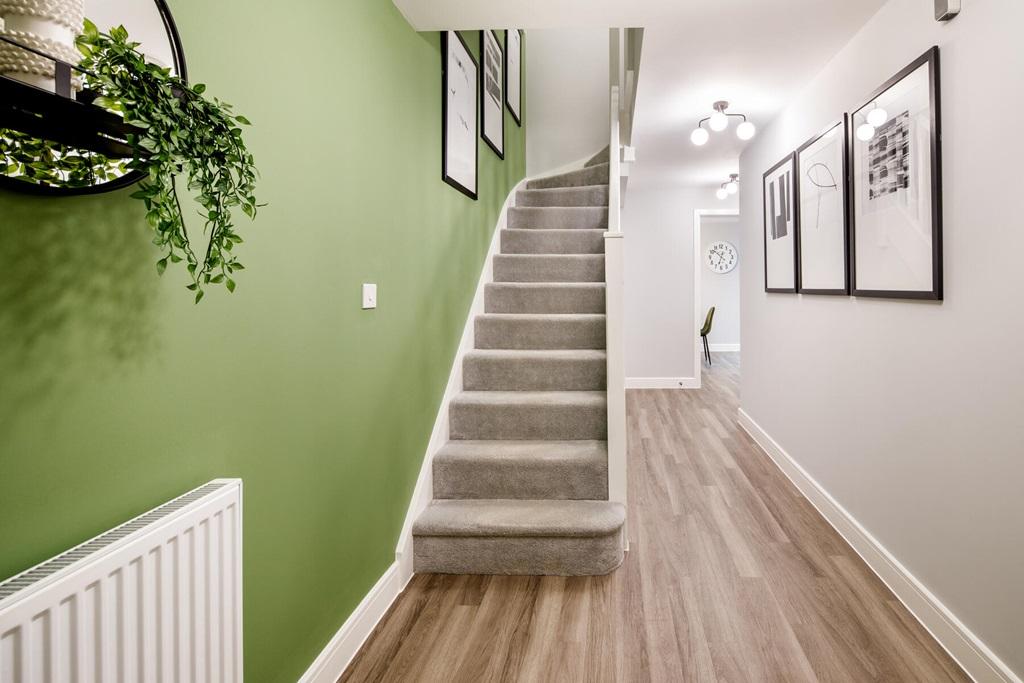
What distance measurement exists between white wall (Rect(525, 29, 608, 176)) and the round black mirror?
16.5 ft

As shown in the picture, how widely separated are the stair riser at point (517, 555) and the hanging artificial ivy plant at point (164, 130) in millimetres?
1669

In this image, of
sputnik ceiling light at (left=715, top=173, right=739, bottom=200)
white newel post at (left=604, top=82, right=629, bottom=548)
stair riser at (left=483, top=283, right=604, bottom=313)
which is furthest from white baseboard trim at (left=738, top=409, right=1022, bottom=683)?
sputnik ceiling light at (left=715, top=173, right=739, bottom=200)

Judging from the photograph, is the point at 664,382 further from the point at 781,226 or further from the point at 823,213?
the point at 823,213

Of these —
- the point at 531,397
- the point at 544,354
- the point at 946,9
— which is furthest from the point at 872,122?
the point at 531,397

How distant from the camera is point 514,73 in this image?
4711mm

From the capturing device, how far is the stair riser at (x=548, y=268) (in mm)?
3848

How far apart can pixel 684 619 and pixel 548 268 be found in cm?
241

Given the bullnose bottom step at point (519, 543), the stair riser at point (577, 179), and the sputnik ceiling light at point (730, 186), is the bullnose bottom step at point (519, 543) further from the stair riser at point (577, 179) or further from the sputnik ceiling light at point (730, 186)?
the sputnik ceiling light at point (730, 186)

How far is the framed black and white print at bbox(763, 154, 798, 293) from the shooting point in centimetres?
339

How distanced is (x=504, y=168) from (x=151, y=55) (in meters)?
3.59

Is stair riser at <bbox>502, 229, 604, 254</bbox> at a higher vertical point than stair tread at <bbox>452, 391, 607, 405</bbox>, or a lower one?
higher

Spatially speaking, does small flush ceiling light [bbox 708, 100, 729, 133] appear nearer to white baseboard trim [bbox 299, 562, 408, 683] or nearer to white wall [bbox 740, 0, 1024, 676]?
white wall [bbox 740, 0, 1024, 676]

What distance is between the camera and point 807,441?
3.22m

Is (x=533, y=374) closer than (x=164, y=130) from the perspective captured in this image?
No
